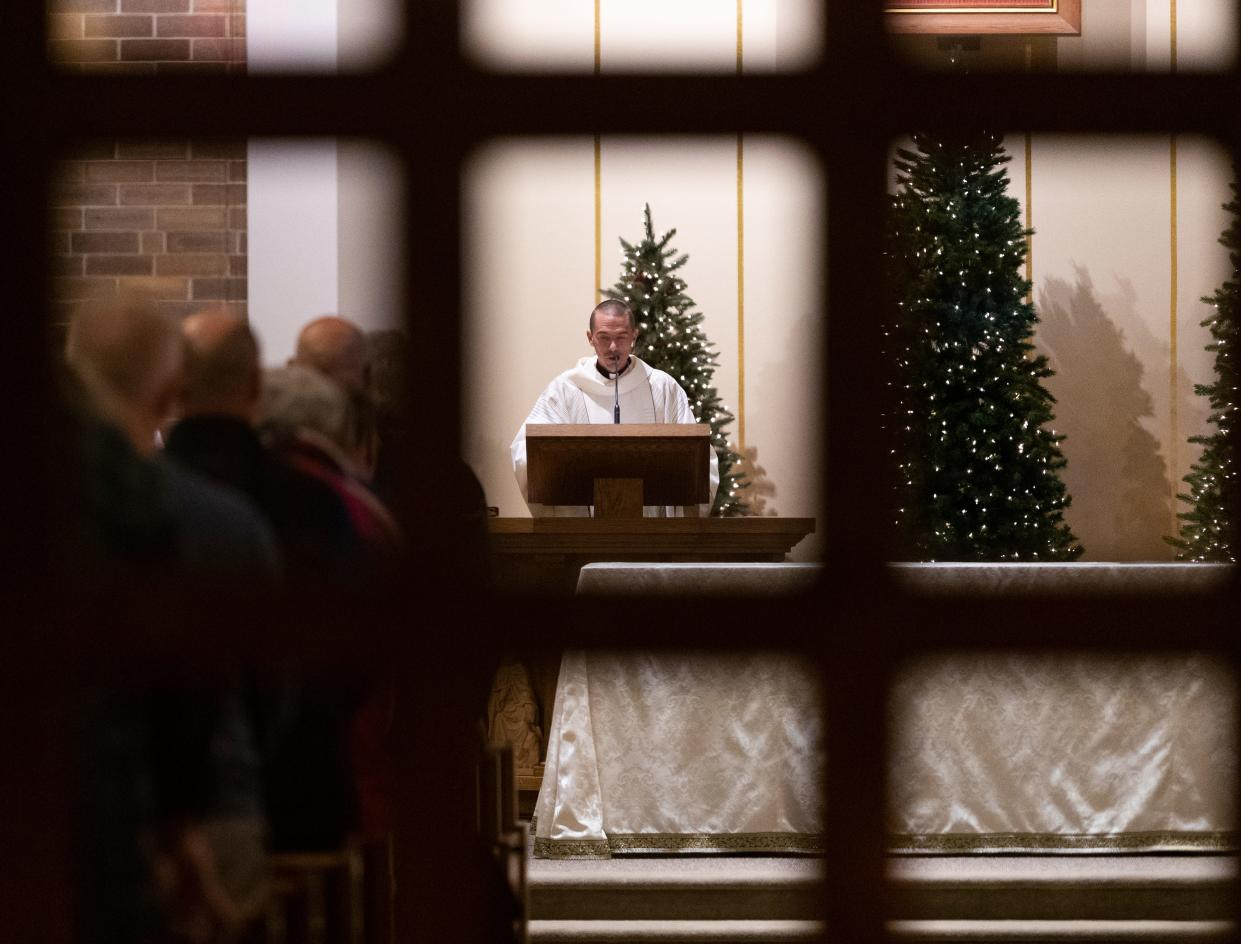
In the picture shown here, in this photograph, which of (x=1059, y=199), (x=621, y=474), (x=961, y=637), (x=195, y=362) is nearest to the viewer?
(x=961, y=637)

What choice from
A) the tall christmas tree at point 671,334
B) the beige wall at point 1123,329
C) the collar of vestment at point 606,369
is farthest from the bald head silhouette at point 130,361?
the beige wall at point 1123,329

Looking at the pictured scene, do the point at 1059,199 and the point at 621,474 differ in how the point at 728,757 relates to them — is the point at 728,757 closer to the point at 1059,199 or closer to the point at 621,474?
the point at 621,474

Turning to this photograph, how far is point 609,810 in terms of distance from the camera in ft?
12.2

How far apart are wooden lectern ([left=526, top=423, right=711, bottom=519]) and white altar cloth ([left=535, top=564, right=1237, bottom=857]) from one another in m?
0.40

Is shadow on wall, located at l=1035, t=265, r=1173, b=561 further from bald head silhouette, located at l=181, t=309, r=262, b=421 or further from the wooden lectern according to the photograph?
bald head silhouette, located at l=181, t=309, r=262, b=421

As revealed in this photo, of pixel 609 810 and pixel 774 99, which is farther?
pixel 609 810

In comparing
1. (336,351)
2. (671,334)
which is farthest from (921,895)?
(671,334)

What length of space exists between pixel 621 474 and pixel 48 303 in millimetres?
3390

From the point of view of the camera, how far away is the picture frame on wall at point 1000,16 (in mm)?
6332

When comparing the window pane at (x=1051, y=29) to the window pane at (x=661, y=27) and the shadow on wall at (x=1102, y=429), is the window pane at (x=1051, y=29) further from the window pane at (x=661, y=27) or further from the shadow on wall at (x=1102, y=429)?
the shadow on wall at (x=1102, y=429)

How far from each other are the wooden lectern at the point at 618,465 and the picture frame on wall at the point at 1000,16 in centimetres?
297

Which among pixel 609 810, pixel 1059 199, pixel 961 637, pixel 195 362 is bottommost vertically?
pixel 609 810

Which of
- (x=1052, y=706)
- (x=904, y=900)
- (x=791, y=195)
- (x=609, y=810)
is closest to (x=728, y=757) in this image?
(x=609, y=810)

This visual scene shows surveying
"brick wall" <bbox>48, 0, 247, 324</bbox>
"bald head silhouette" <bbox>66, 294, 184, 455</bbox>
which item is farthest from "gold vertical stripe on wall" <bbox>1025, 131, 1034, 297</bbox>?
"bald head silhouette" <bbox>66, 294, 184, 455</bbox>
